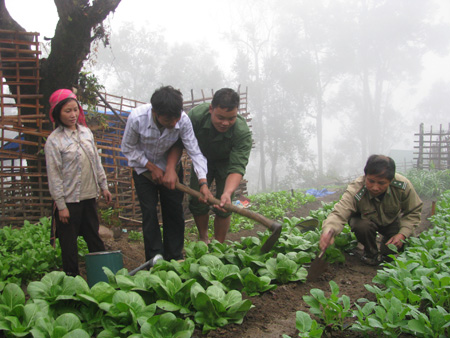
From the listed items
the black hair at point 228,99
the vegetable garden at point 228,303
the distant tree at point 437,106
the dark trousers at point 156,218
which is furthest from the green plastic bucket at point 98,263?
the distant tree at point 437,106

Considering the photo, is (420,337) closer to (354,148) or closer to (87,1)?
(87,1)

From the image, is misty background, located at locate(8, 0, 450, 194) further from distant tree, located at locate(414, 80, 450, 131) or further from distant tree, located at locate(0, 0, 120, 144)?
distant tree, located at locate(0, 0, 120, 144)

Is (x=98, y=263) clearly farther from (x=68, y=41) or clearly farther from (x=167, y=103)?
(x=68, y=41)

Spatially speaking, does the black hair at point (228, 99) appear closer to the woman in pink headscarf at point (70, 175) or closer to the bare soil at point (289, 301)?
the woman in pink headscarf at point (70, 175)

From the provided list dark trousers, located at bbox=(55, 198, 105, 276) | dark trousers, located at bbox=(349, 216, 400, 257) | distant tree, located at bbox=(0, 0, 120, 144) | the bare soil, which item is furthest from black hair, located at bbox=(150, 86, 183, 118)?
distant tree, located at bbox=(0, 0, 120, 144)

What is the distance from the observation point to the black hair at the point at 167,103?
2.87 metres

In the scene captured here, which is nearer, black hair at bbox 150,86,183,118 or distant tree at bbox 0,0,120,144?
black hair at bbox 150,86,183,118

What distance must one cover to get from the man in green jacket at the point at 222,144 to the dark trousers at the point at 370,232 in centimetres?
113

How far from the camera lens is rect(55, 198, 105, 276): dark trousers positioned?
10.0 feet

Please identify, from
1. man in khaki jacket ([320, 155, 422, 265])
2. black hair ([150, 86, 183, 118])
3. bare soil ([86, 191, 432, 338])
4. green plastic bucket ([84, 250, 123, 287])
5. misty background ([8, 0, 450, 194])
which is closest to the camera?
bare soil ([86, 191, 432, 338])

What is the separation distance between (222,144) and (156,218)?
2.98 feet

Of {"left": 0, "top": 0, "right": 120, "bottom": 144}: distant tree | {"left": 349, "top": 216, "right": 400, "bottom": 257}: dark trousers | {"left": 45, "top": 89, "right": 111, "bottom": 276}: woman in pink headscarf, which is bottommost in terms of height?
{"left": 349, "top": 216, "right": 400, "bottom": 257}: dark trousers

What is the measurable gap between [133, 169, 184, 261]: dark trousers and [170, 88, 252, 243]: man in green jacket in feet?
1.15

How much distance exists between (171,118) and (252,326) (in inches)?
62.7
